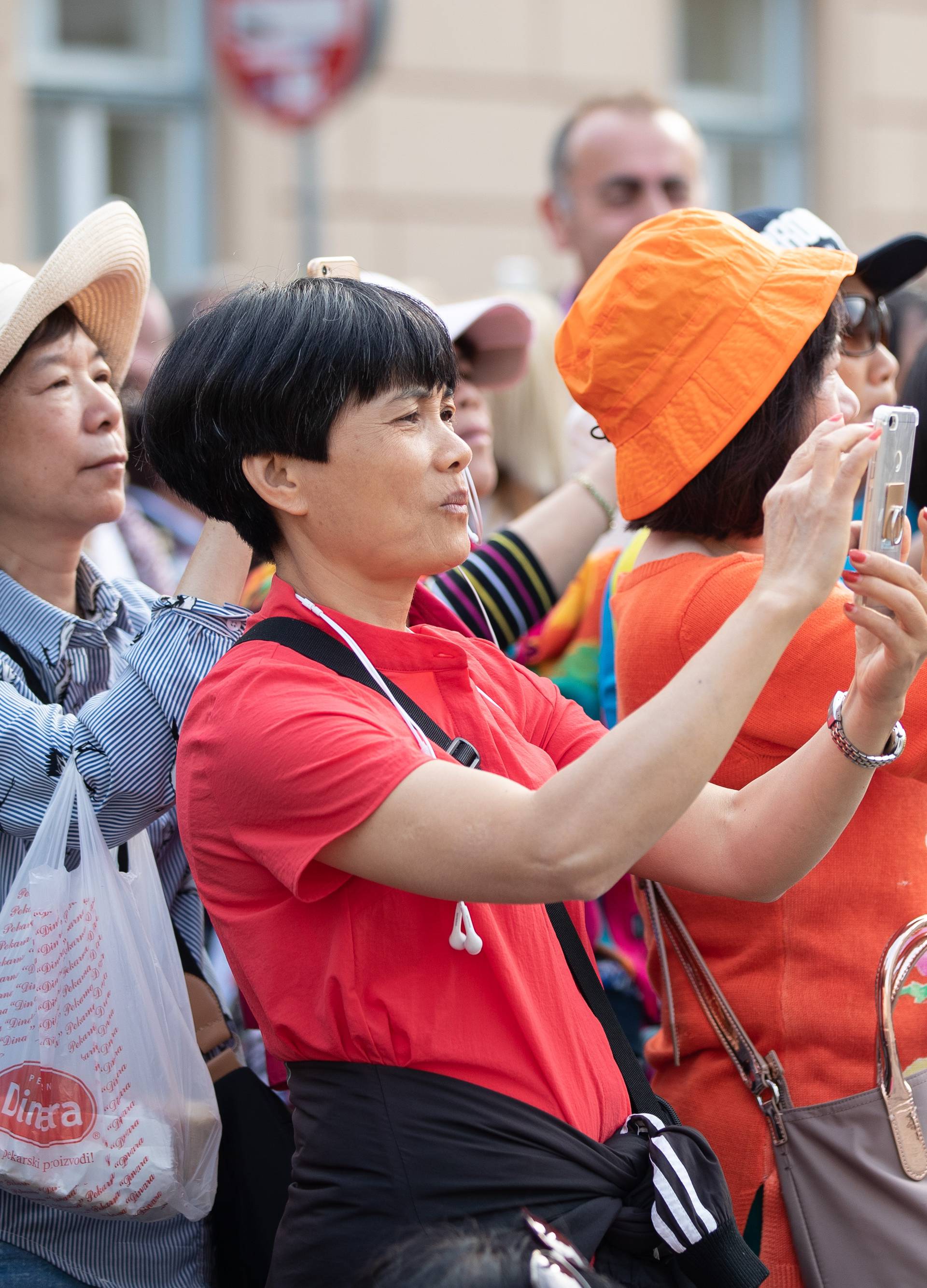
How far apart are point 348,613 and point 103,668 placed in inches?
26.1

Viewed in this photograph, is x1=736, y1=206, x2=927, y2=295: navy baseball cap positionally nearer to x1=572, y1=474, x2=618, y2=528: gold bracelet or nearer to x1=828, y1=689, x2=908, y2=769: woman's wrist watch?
x1=572, y1=474, x2=618, y2=528: gold bracelet

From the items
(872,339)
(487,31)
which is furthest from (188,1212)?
(487,31)

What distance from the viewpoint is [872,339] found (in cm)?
262

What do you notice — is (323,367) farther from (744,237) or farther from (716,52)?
(716,52)

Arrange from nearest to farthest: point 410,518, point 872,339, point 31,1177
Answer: point 410,518, point 31,1177, point 872,339

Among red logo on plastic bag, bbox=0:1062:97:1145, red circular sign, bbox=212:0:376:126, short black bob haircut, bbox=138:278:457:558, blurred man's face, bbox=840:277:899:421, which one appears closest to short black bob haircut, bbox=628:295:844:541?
short black bob haircut, bbox=138:278:457:558

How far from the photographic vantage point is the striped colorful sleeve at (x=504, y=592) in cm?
260

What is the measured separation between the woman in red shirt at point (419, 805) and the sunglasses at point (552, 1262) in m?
0.08

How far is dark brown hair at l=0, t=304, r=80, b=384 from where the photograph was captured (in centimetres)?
234

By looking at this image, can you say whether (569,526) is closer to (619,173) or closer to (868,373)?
(868,373)

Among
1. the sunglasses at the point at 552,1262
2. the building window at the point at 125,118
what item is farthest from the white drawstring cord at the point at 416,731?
the building window at the point at 125,118

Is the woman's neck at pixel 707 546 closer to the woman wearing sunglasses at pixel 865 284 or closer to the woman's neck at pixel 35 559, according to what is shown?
the woman wearing sunglasses at pixel 865 284

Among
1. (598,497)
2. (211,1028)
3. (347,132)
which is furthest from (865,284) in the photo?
(347,132)

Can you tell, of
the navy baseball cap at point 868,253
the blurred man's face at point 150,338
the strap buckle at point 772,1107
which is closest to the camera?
the strap buckle at point 772,1107
